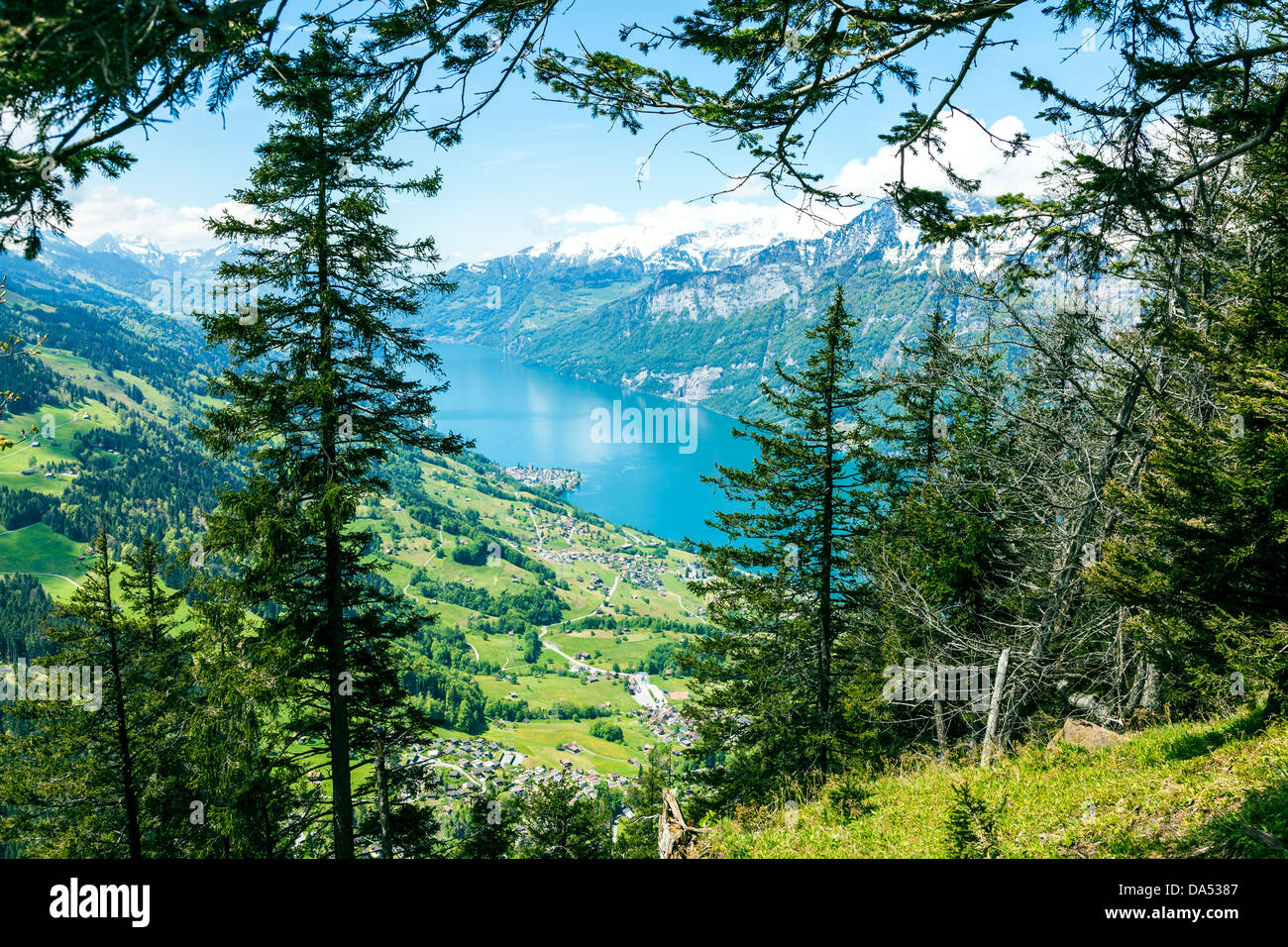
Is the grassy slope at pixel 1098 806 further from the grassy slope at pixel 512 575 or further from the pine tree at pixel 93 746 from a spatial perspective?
the grassy slope at pixel 512 575

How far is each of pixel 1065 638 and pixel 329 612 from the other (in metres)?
11.5

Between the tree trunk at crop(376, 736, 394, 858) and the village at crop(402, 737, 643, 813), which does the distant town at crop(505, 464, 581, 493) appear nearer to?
the village at crop(402, 737, 643, 813)

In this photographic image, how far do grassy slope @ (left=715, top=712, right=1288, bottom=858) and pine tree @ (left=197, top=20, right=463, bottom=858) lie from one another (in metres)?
5.85

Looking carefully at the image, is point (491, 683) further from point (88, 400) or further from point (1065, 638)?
point (88, 400)

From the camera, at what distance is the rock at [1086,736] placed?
7746 millimetres

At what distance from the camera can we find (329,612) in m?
8.38

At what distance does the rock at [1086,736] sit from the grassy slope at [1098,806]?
0.92ft

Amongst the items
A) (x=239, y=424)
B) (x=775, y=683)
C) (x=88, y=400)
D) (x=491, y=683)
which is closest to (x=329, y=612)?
(x=239, y=424)

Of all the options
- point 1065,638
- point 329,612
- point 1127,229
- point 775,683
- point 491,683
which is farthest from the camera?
point 491,683

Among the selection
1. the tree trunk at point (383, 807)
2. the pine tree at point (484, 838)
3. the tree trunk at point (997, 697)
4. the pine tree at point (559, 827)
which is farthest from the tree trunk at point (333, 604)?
the tree trunk at point (997, 697)

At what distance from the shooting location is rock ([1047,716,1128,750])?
775 centimetres

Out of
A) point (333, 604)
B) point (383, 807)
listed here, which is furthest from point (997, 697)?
point (383, 807)
